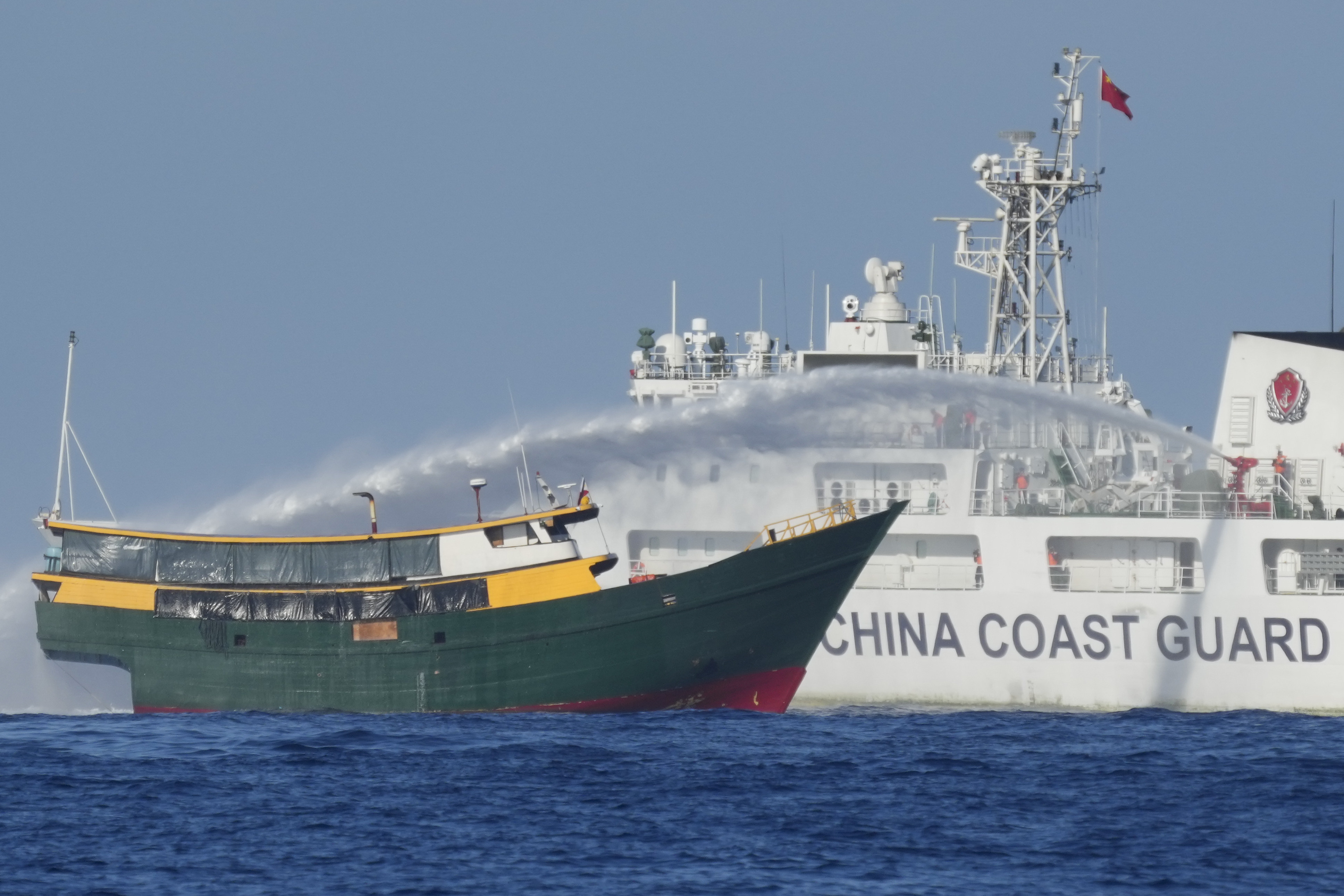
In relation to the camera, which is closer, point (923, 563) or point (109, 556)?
point (109, 556)

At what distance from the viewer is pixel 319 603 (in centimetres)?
3888

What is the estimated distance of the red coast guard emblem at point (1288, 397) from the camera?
150ft

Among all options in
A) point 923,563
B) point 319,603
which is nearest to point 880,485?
point 923,563

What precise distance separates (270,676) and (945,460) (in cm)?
1579

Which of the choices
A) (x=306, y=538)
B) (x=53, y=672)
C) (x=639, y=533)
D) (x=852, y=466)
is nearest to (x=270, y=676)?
(x=306, y=538)

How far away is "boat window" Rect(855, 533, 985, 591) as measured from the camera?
4566 centimetres

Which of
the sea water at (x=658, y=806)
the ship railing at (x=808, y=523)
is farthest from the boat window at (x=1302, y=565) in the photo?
the ship railing at (x=808, y=523)

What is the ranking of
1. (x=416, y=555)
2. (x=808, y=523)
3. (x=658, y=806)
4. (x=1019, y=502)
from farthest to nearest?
(x=1019, y=502) → (x=808, y=523) → (x=416, y=555) → (x=658, y=806)

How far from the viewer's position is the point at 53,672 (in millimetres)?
41844

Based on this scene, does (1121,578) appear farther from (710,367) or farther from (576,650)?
(576,650)

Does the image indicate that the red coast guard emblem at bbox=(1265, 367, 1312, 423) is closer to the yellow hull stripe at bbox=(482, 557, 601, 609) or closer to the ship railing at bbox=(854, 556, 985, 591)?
the ship railing at bbox=(854, 556, 985, 591)

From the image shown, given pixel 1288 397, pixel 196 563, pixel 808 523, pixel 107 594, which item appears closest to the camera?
pixel 808 523

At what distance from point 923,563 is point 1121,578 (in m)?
4.36

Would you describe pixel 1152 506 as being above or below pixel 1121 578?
above
